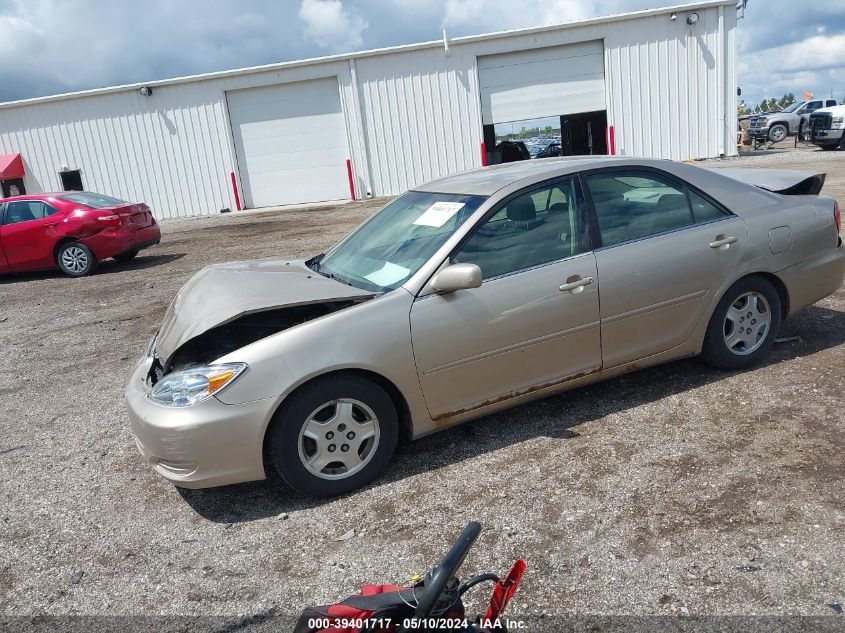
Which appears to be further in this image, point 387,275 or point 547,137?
point 547,137

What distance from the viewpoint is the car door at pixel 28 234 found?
11469 mm

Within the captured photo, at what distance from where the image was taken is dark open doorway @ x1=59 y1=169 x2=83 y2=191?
22.5 meters

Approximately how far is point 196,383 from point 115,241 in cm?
935

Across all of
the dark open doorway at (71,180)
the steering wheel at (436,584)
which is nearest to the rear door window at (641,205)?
the steering wheel at (436,584)

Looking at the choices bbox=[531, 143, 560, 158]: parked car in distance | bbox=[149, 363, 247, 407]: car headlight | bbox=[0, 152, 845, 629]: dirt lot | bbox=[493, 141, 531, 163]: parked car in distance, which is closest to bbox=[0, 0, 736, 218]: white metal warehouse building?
bbox=[493, 141, 531, 163]: parked car in distance

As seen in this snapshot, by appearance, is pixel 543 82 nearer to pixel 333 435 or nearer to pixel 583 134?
pixel 583 134

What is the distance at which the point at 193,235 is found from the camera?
16.9 m

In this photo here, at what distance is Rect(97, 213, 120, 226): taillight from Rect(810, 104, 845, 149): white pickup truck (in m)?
22.2

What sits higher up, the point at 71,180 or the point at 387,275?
the point at 71,180

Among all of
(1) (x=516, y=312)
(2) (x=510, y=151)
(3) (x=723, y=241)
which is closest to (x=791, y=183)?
(3) (x=723, y=241)

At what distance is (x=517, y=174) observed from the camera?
432cm

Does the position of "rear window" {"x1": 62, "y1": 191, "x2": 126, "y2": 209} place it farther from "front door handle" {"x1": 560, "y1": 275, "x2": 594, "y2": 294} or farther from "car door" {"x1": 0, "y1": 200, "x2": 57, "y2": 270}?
"front door handle" {"x1": 560, "y1": 275, "x2": 594, "y2": 294}

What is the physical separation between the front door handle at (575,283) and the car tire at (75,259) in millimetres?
9930

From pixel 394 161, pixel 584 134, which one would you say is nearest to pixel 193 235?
pixel 394 161
